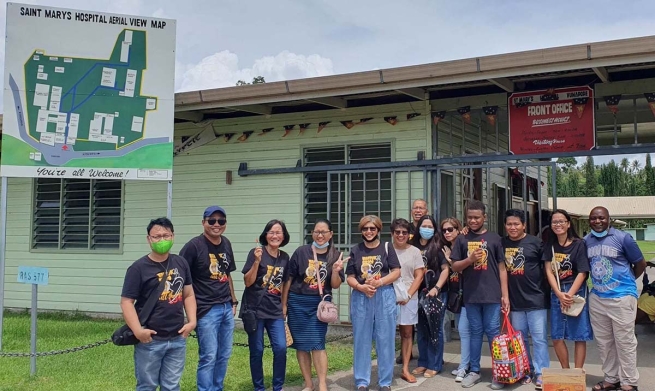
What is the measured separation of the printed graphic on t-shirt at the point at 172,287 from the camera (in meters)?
4.10

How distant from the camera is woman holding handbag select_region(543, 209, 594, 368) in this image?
17.1 feet

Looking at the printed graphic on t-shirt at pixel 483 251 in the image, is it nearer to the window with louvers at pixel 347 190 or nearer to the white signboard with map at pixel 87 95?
the window with louvers at pixel 347 190

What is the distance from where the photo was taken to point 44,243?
34.6 feet

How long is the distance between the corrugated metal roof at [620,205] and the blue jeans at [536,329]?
37651 millimetres

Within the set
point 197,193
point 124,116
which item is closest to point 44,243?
point 197,193

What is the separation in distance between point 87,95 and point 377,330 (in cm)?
435

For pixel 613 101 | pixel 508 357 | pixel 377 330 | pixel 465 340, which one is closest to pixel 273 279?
pixel 377 330

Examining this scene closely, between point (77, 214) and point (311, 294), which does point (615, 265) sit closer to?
point (311, 294)

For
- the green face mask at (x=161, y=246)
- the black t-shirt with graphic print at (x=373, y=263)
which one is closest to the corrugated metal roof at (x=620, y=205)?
the black t-shirt with graphic print at (x=373, y=263)

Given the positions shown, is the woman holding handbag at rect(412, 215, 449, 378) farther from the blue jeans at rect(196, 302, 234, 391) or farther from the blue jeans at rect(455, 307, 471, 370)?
the blue jeans at rect(196, 302, 234, 391)

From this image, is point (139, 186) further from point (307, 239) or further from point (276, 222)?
point (276, 222)

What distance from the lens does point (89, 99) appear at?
7.06 meters

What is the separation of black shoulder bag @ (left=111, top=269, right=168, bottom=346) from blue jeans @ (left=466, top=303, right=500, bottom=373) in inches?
114

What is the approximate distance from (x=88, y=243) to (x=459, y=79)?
266 inches
